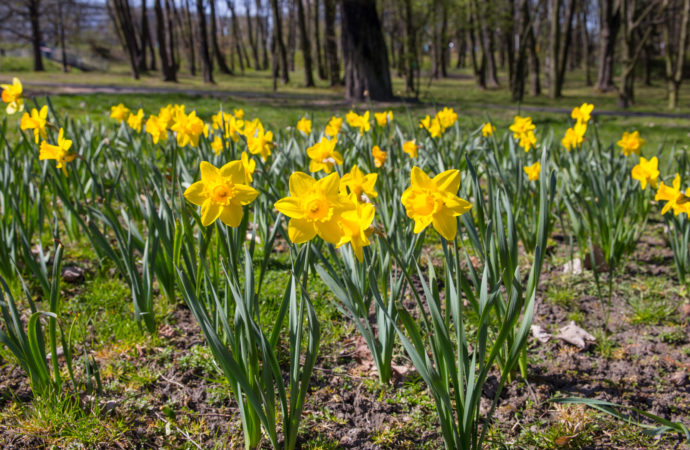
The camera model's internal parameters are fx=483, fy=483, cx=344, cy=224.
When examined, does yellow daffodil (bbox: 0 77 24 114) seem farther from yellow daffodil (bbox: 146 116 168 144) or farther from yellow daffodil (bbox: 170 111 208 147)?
yellow daffodil (bbox: 170 111 208 147)

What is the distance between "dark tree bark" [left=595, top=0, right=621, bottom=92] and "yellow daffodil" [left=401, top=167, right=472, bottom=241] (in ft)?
50.1

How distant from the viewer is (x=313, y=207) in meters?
1.04

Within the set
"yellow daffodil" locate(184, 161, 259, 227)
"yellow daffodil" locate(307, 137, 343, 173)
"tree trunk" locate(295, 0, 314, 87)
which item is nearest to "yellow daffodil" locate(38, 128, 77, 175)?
"yellow daffodil" locate(307, 137, 343, 173)

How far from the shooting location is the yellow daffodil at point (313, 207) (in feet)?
3.39

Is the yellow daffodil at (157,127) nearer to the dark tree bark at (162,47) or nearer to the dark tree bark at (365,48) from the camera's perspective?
the dark tree bark at (365,48)

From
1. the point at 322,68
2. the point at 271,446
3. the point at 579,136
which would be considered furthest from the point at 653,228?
the point at 322,68

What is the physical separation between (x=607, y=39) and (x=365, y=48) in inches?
360

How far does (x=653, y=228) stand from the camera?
3.31 m

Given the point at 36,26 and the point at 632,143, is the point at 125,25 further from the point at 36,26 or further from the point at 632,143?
the point at 632,143

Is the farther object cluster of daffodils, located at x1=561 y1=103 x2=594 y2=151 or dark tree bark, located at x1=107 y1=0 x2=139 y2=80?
dark tree bark, located at x1=107 y1=0 x2=139 y2=80

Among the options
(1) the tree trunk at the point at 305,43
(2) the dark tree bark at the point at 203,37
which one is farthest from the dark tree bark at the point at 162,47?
(1) the tree trunk at the point at 305,43

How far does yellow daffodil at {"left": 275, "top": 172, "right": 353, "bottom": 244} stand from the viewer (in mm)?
1034

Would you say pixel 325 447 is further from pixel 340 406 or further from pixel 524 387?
pixel 524 387

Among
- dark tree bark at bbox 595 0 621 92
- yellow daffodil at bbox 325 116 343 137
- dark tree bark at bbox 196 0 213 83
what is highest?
dark tree bark at bbox 196 0 213 83
